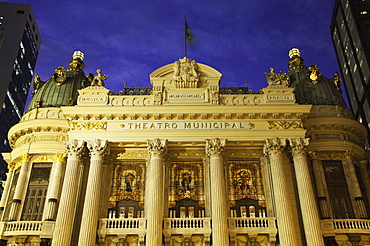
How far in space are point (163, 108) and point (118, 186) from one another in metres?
7.16

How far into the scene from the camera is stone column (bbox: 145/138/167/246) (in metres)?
24.5

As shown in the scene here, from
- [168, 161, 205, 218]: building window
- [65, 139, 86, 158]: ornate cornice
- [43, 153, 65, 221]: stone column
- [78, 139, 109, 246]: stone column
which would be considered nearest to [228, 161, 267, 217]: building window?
[168, 161, 205, 218]: building window

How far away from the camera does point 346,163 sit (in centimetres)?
2966

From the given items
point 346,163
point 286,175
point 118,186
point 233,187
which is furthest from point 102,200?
point 346,163

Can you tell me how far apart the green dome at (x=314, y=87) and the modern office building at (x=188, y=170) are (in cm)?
158

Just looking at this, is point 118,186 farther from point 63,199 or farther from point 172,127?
point 172,127

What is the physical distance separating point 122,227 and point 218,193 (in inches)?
285

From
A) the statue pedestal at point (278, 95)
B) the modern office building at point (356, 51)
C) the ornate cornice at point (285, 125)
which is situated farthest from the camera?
the modern office building at point (356, 51)

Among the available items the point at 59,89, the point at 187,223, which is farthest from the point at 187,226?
the point at 59,89

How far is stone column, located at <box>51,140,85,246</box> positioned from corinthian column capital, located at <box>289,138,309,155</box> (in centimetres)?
1609

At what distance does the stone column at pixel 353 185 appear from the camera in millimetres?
27578

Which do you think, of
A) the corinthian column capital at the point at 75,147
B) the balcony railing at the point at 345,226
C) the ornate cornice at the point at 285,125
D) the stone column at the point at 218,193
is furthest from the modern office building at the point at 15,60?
the balcony railing at the point at 345,226

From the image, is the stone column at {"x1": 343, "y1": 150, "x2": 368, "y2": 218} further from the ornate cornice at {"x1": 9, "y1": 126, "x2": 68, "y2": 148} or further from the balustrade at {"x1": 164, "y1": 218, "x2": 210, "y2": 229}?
the ornate cornice at {"x1": 9, "y1": 126, "x2": 68, "y2": 148}

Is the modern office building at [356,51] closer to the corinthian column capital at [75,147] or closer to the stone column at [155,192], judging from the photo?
the stone column at [155,192]
